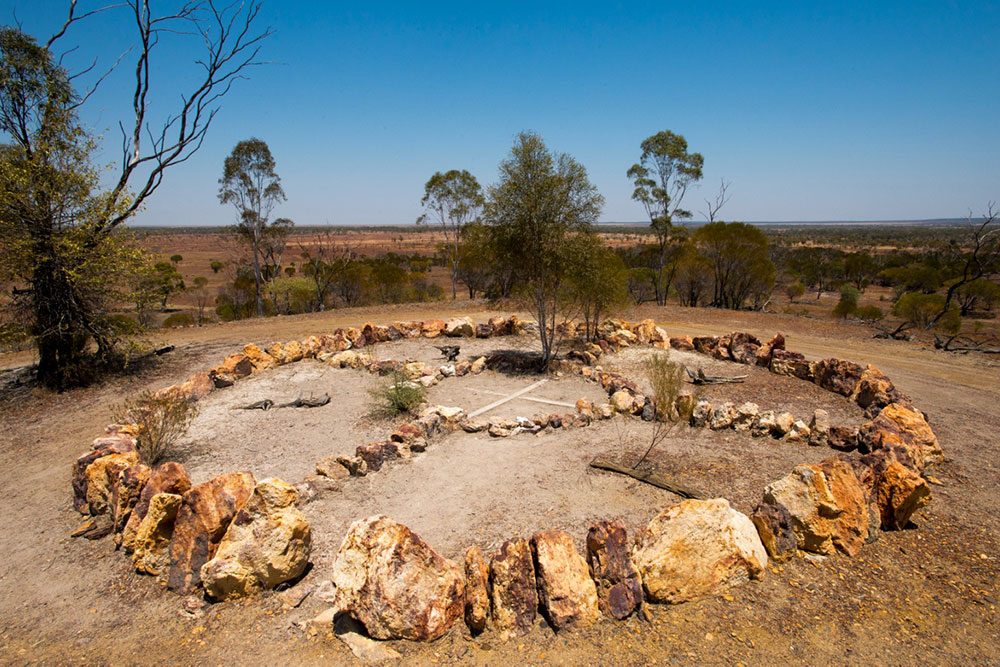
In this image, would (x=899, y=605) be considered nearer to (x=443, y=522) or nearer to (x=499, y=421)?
(x=443, y=522)

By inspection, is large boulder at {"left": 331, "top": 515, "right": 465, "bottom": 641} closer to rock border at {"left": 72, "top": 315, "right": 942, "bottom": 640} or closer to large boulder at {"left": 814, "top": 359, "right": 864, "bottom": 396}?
rock border at {"left": 72, "top": 315, "right": 942, "bottom": 640}

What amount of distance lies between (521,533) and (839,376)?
897cm

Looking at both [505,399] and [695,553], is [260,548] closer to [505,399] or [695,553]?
[695,553]

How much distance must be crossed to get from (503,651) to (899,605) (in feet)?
11.9

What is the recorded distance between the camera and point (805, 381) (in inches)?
464

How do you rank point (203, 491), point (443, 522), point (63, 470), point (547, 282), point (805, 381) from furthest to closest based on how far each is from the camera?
point (547, 282) < point (805, 381) < point (63, 470) < point (443, 522) < point (203, 491)

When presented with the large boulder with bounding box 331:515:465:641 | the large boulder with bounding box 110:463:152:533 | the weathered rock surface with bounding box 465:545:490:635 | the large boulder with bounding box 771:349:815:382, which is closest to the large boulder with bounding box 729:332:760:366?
the large boulder with bounding box 771:349:815:382

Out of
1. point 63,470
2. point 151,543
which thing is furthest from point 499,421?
point 63,470

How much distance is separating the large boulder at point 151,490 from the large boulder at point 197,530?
647 millimetres

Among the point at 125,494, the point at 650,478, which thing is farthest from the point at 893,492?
the point at 125,494

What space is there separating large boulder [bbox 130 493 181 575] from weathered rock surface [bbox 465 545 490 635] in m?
3.32

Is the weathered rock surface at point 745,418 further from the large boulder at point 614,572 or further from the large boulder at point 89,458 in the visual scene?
the large boulder at point 89,458

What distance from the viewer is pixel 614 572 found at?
455cm

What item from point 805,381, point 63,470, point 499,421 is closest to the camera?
point 63,470
